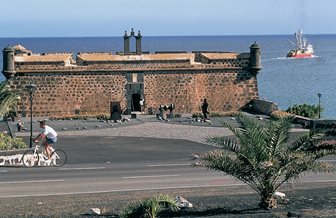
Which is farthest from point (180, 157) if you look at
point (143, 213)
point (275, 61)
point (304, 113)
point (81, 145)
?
point (275, 61)

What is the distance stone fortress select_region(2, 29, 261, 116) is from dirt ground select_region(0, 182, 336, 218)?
23729mm

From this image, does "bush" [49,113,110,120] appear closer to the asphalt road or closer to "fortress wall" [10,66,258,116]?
"fortress wall" [10,66,258,116]

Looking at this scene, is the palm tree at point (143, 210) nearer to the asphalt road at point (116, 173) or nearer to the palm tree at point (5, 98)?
the asphalt road at point (116, 173)

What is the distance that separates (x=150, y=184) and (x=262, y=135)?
549 centimetres

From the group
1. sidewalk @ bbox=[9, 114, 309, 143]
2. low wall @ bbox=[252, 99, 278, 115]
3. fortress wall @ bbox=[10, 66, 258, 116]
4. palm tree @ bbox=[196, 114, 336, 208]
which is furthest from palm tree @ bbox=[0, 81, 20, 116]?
low wall @ bbox=[252, 99, 278, 115]

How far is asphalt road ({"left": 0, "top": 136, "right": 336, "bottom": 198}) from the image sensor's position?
66.5 ft

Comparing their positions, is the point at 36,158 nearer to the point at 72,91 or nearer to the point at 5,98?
the point at 5,98

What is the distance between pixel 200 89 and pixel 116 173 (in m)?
22.9

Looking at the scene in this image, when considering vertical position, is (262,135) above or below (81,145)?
above

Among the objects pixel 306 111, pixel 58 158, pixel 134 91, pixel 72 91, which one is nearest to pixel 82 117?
pixel 72 91

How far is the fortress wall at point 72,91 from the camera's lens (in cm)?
4325

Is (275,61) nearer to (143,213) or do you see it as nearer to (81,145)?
(81,145)

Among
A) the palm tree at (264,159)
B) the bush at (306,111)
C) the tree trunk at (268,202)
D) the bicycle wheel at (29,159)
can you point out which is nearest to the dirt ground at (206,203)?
the tree trunk at (268,202)

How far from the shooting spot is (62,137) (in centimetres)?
3338
